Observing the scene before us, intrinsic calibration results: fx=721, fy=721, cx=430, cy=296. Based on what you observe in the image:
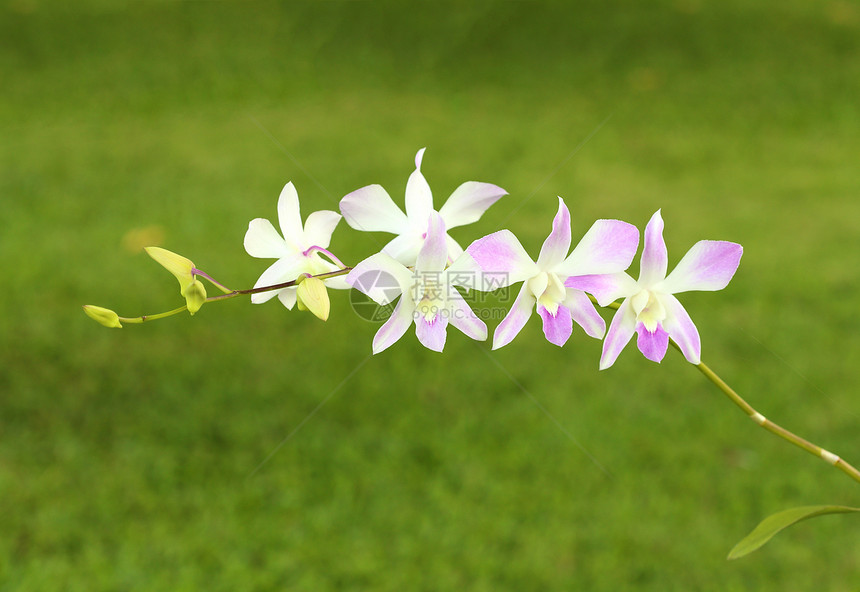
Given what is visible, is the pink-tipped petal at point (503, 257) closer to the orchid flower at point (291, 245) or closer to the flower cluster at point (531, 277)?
the flower cluster at point (531, 277)

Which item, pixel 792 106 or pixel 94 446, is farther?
pixel 792 106

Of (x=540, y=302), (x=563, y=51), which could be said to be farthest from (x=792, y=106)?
(x=540, y=302)

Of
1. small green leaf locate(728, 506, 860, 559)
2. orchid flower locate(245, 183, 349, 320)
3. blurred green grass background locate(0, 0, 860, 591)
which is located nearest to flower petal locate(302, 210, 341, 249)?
orchid flower locate(245, 183, 349, 320)

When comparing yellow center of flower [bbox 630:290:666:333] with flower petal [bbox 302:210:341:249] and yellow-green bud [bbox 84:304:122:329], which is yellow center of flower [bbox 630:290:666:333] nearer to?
flower petal [bbox 302:210:341:249]

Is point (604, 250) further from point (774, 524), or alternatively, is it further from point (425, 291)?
point (774, 524)

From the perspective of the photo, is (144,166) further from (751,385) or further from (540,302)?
(540,302)

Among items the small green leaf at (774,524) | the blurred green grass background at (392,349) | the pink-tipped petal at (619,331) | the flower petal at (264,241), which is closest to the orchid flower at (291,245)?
the flower petal at (264,241)
